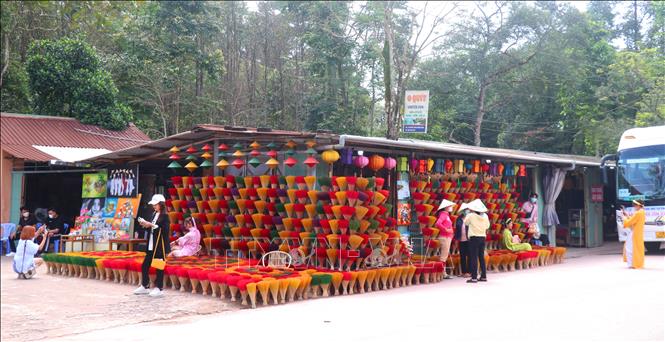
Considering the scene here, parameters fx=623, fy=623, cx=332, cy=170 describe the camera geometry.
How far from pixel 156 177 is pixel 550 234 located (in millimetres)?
11140

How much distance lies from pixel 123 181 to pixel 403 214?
23.2 feet

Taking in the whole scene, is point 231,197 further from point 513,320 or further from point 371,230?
point 513,320

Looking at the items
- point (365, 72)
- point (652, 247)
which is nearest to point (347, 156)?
point (652, 247)

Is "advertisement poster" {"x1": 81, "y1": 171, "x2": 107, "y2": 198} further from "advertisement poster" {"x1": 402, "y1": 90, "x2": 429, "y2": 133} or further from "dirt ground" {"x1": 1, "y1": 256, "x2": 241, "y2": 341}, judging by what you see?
"advertisement poster" {"x1": 402, "y1": 90, "x2": 429, "y2": 133}

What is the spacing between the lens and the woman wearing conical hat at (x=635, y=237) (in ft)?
43.4

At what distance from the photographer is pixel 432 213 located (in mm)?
13461

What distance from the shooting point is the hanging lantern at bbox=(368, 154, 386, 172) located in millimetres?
11766

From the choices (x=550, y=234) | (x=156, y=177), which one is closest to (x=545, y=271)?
(x=550, y=234)

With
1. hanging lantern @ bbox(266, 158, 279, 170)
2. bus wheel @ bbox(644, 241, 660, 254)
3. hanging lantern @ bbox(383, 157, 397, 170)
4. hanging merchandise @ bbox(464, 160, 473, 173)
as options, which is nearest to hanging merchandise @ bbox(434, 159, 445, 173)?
hanging merchandise @ bbox(464, 160, 473, 173)

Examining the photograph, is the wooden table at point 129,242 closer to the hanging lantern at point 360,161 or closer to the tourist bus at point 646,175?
the hanging lantern at point 360,161

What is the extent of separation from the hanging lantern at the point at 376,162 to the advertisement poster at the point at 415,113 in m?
6.71

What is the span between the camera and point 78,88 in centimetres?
1992

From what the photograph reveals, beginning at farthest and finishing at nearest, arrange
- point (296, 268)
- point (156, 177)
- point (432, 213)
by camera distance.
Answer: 1. point (156, 177)
2. point (432, 213)
3. point (296, 268)

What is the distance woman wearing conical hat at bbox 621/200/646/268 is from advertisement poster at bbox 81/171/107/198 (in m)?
12.4
